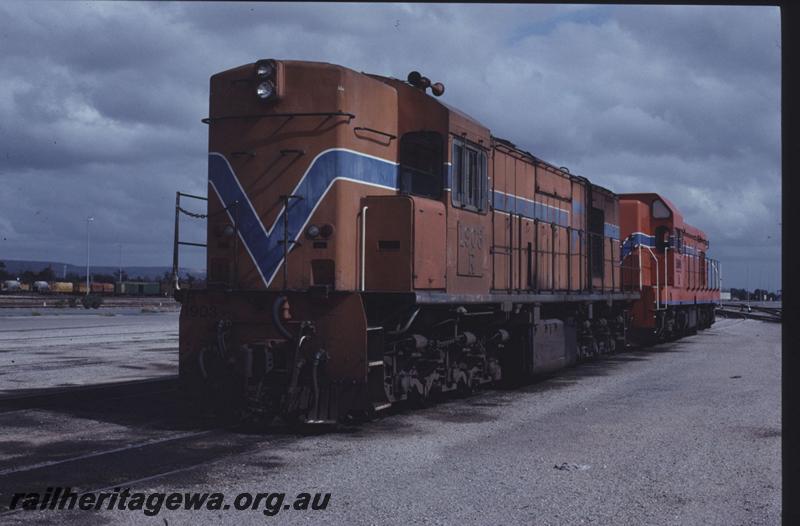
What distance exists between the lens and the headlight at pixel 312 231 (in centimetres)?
937

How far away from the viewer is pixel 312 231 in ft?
30.8

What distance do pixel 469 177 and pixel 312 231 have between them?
2703 millimetres

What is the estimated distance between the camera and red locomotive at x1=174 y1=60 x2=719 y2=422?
8922 millimetres

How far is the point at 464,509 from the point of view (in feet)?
18.9

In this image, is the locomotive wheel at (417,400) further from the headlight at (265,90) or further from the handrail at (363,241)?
the headlight at (265,90)

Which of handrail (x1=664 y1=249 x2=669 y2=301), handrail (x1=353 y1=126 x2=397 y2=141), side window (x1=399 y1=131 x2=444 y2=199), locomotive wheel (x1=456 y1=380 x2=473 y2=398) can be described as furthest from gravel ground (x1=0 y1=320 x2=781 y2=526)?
handrail (x1=664 y1=249 x2=669 y2=301)

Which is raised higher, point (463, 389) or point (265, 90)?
point (265, 90)

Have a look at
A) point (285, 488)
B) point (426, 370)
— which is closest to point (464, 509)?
point (285, 488)

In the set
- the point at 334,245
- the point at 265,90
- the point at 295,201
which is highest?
the point at 265,90

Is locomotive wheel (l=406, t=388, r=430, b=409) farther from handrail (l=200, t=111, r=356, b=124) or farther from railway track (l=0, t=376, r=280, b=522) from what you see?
handrail (l=200, t=111, r=356, b=124)

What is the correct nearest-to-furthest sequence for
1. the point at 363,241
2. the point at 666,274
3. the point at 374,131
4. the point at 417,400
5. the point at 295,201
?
the point at 363,241, the point at 295,201, the point at 374,131, the point at 417,400, the point at 666,274

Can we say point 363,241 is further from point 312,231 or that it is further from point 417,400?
point 417,400

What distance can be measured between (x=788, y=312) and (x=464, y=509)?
418 cm

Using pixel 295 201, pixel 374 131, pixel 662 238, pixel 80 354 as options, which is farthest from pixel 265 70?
pixel 662 238
